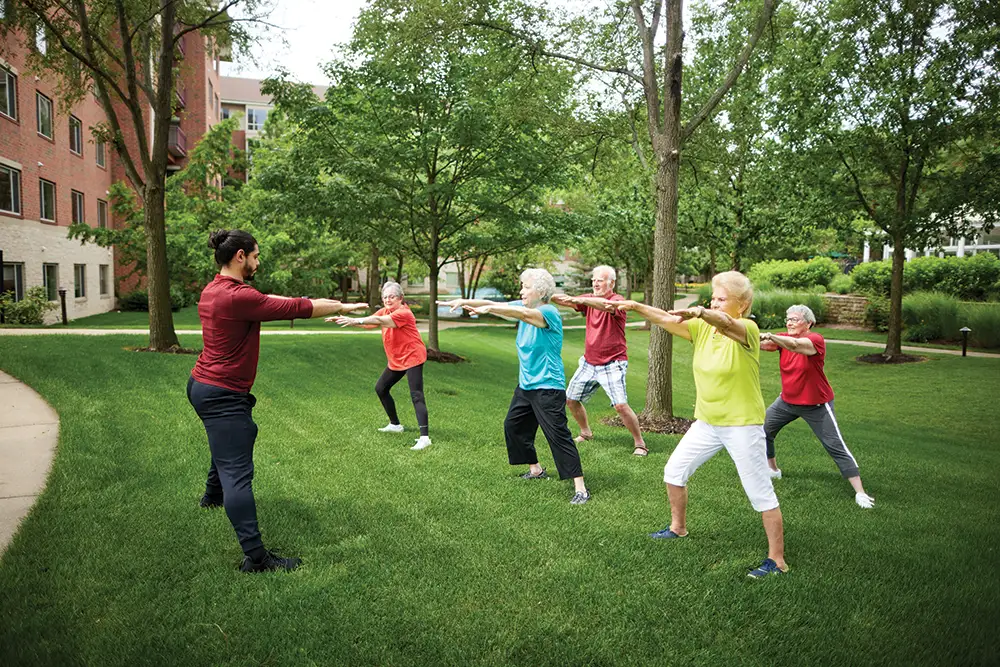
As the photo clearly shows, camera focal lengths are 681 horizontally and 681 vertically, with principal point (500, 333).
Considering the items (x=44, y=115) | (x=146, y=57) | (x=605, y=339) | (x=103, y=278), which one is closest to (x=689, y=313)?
(x=605, y=339)

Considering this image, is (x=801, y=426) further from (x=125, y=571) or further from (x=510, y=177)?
(x=125, y=571)

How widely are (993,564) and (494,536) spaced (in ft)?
11.4

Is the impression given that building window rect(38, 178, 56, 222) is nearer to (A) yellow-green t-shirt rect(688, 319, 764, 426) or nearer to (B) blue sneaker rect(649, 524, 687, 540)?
(B) blue sneaker rect(649, 524, 687, 540)

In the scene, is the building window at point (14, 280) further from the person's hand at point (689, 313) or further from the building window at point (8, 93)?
the person's hand at point (689, 313)

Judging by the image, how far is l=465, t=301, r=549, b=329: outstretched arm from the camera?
527cm

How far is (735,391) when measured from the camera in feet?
14.5

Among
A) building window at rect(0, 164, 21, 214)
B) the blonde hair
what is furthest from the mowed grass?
building window at rect(0, 164, 21, 214)

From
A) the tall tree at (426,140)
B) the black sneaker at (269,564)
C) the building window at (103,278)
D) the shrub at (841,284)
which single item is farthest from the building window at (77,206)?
the shrub at (841,284)

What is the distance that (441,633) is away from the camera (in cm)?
359

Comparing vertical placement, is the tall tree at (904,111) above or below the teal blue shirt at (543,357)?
above

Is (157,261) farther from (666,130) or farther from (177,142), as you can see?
(177,142)

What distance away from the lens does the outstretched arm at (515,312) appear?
208 inches

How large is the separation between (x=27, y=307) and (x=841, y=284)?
30.2 metres

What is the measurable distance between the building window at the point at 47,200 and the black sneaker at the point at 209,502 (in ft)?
72.3
